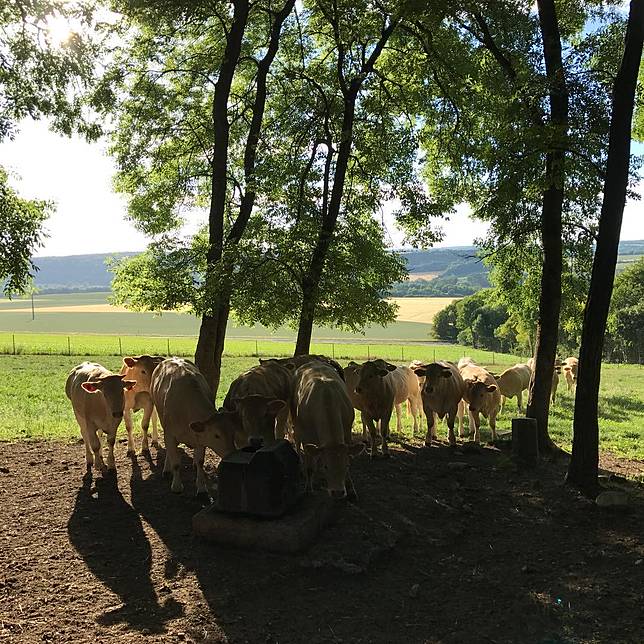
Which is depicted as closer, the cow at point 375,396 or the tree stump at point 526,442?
the tree stump at point 526,442

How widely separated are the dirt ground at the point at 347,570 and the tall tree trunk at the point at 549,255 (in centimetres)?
236

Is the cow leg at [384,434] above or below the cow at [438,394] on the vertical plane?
below

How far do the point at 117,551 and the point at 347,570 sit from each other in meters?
2.97

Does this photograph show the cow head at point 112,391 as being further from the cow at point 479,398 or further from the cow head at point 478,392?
the cow head at point 478,392

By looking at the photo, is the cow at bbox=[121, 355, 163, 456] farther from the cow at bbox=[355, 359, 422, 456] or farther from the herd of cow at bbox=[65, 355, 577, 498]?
the cow at bbox=[355, 359, 422, 456]

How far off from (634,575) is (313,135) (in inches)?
541

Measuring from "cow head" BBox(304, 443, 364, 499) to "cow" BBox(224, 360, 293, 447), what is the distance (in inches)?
29.3

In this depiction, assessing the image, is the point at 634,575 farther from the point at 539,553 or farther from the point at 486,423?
the point at 486,423

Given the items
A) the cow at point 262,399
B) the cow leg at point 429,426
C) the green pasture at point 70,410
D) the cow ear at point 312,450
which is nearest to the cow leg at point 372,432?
the cow leg at point 429,426

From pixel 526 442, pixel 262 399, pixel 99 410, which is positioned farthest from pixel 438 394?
pixel 99 410

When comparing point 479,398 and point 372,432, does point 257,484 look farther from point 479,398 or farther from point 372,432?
point 479,398

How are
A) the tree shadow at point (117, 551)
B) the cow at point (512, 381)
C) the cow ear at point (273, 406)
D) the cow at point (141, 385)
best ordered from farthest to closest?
1. the cow at point (512, 381)
2. the cow at point (141, 385)
3. the cow ear at point (273, 406)
4. the tree shadow at point (117, 551)

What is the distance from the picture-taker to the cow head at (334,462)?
8375mm

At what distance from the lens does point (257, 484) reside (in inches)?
288
